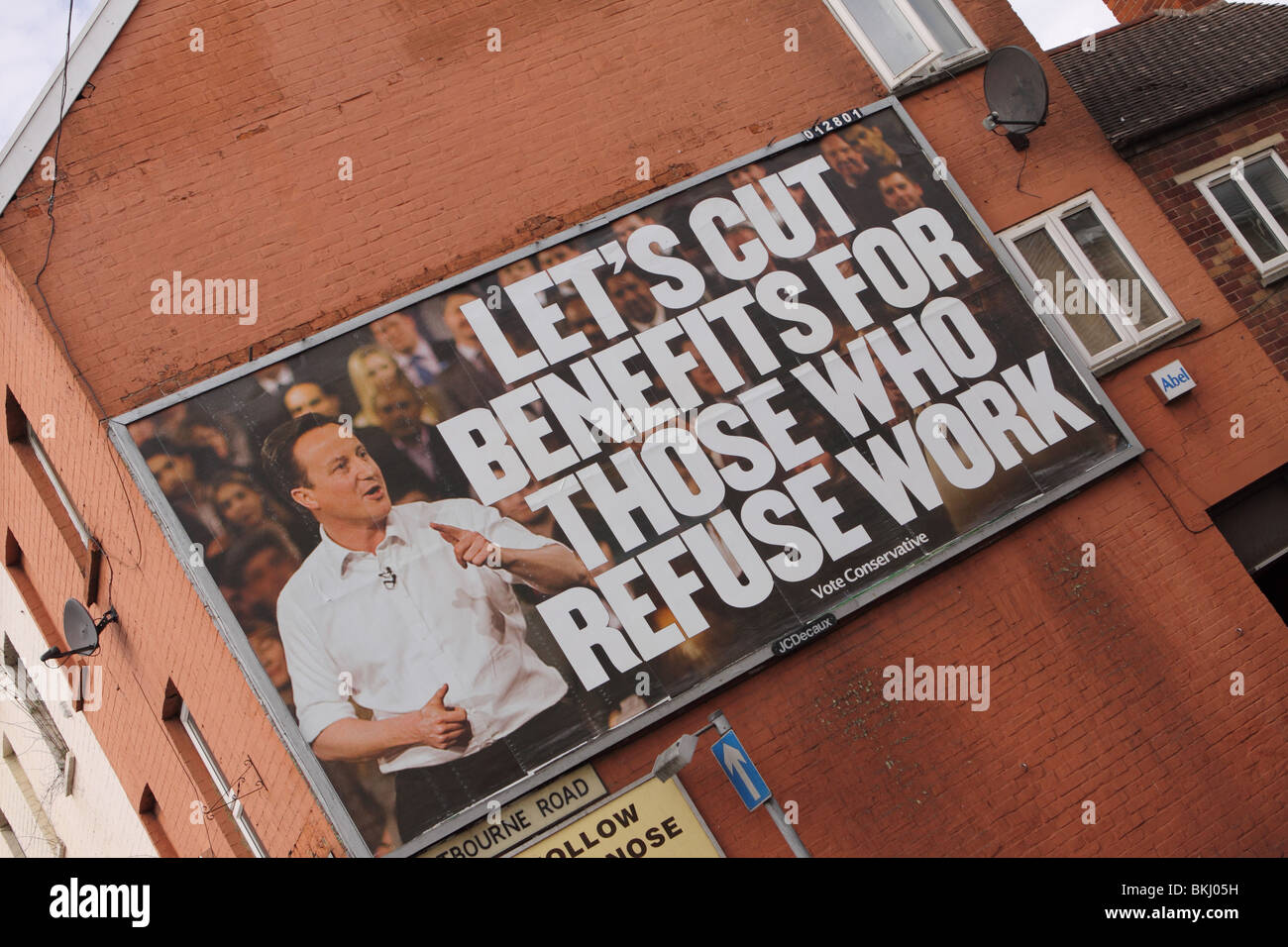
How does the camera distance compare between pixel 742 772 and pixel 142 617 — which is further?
pixel 142 617

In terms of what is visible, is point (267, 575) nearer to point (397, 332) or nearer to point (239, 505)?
point (239, 505)

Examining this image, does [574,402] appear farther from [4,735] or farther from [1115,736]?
[4,735]

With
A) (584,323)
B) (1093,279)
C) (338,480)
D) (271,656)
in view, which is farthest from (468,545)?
(1093,279)

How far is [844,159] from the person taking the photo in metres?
11.1

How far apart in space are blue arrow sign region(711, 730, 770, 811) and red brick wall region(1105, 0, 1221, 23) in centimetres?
1451

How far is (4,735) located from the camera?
58.9 feet

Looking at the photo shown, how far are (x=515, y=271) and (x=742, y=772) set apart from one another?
4.96m

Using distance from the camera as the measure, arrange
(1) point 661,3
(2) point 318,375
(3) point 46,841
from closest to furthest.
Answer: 1. (2) point 318,375
2. (1) point 661,3
3. (3) point 46,841

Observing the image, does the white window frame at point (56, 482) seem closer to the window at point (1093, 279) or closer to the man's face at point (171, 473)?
the man's face at point (171, 473)

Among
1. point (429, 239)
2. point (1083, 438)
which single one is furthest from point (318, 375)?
point (1083, 438)

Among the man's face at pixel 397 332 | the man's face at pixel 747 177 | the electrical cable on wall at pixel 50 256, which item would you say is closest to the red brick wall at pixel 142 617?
the electrical cable on wall at pixel 50 256

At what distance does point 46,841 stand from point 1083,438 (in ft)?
54.1

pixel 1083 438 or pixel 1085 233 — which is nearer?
pixel 1083 438

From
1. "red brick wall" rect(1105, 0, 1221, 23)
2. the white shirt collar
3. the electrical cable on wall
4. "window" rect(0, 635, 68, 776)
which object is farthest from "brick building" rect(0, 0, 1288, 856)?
"red brick wall" rect(1105, 0, 1221, 23)
